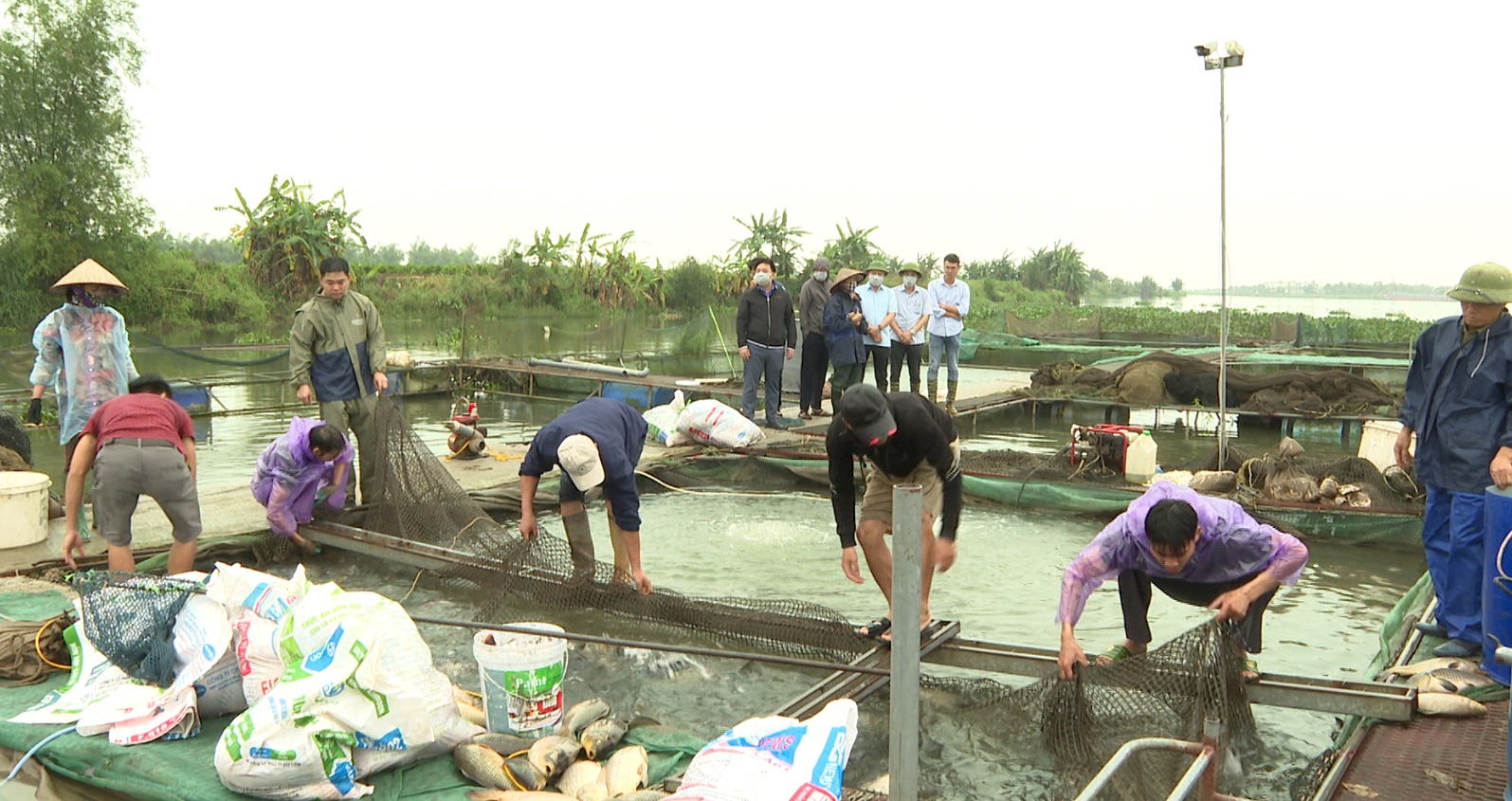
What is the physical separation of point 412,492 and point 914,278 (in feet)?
17.3

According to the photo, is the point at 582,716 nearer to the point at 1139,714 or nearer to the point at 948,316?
the point at 1139,714

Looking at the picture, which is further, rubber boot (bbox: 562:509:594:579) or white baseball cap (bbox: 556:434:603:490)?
rubber boot (bbox: 562:509:594:579)

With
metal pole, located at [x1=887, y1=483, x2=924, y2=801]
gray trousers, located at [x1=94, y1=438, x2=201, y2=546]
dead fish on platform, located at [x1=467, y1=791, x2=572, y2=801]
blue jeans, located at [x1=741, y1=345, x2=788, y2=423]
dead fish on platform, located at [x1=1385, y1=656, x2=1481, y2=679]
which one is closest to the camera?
metal pole, located at [x1=887, y1=483, x2=924, y2=801]

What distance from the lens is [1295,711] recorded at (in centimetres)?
385

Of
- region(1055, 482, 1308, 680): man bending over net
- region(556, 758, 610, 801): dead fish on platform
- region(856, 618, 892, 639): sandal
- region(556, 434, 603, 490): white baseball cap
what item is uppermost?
region(556, 434, 603, 490): white baseball cap

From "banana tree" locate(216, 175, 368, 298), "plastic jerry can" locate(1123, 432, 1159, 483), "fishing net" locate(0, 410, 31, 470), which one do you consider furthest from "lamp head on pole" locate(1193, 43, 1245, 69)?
"banana tree" locate(216, 175, 368, 298)

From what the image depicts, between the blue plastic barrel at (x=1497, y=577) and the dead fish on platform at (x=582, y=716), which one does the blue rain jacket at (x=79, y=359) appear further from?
the blue plastic barrel at (x=1497, y=577)

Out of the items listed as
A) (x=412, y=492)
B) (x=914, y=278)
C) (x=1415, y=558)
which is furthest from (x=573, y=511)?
(x=914, y=278)

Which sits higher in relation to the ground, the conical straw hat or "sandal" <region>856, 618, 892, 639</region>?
the conical straw hat

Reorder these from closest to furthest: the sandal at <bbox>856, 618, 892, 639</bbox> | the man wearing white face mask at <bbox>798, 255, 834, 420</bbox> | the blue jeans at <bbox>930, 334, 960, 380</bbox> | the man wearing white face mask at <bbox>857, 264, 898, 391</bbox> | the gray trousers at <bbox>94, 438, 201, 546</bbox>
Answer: the sandal at <bbox>856, 618, 892, 639</bbox> < the gray trousers at <bbox>94, 438, 201, 546</bbox> < the man wearing white face mask at <bbox>798, 255, 834, 420</bbox> < the man wearing white face mask at <bbox>857, 264, 898, 391</bbox> < the blue jeans at <bbox>930, 334, 960, 380</bbox>

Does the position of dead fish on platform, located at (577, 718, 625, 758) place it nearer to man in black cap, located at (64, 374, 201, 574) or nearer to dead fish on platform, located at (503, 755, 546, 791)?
dead fish on platform, located at (503, 755, 546, 791)

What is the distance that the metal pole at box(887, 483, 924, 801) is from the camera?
1660 millimetres

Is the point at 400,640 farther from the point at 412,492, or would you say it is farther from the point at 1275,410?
the point at 1275,410

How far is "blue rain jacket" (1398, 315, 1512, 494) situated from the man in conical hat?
5672mm
